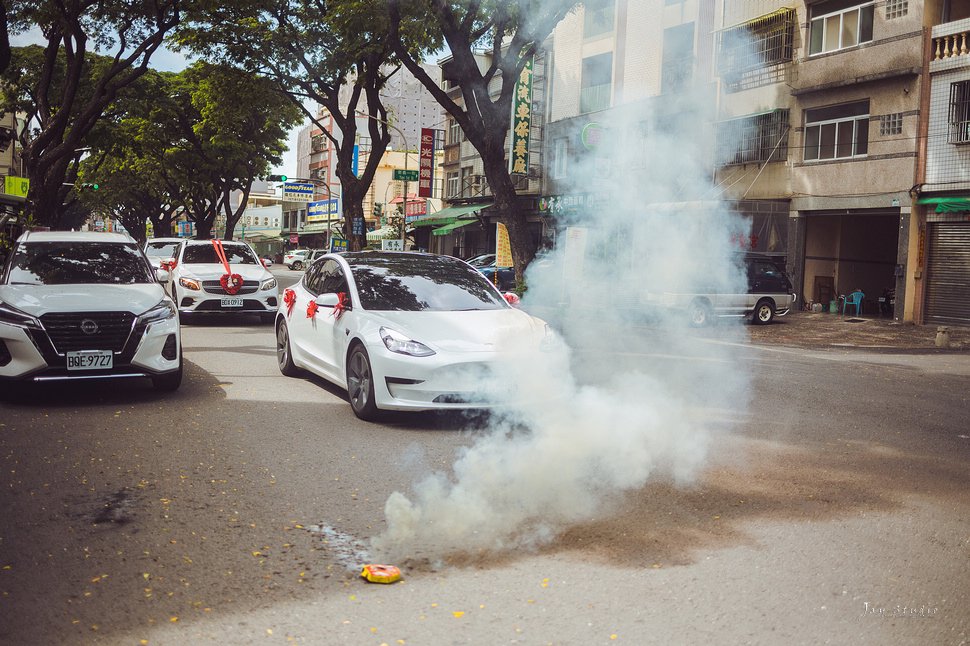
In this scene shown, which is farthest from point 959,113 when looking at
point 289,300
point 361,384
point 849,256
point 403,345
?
point 361,384

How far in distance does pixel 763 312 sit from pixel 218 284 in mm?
11945

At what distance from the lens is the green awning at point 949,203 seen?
18.9 meters

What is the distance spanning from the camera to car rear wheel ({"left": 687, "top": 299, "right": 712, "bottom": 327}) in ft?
41.1

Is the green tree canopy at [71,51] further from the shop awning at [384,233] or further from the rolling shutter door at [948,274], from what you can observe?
the shop awning at [384,233]

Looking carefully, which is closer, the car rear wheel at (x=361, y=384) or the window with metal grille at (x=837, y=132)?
the car rear wheel at (x=361, y=384)

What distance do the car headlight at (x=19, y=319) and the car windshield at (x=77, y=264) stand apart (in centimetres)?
106

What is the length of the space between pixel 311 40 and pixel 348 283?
17.1 metres

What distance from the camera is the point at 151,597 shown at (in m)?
3.46

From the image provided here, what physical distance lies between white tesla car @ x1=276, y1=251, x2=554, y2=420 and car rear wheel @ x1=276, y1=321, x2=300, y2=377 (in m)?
0.02

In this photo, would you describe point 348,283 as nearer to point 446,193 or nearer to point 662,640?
point 662,640

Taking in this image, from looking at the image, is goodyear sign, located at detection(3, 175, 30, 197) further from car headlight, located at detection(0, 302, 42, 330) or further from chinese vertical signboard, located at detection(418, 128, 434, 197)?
car headlight, located at detection(0, 302, 42, 330)

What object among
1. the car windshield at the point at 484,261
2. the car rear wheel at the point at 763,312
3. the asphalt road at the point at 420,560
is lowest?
the asphalt road at the point at 420,560

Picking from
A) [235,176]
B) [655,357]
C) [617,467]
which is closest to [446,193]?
[235,176]

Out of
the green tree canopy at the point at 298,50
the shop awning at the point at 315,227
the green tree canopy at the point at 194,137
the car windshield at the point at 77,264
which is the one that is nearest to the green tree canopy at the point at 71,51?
the green tree canopy at the point at 298,50
